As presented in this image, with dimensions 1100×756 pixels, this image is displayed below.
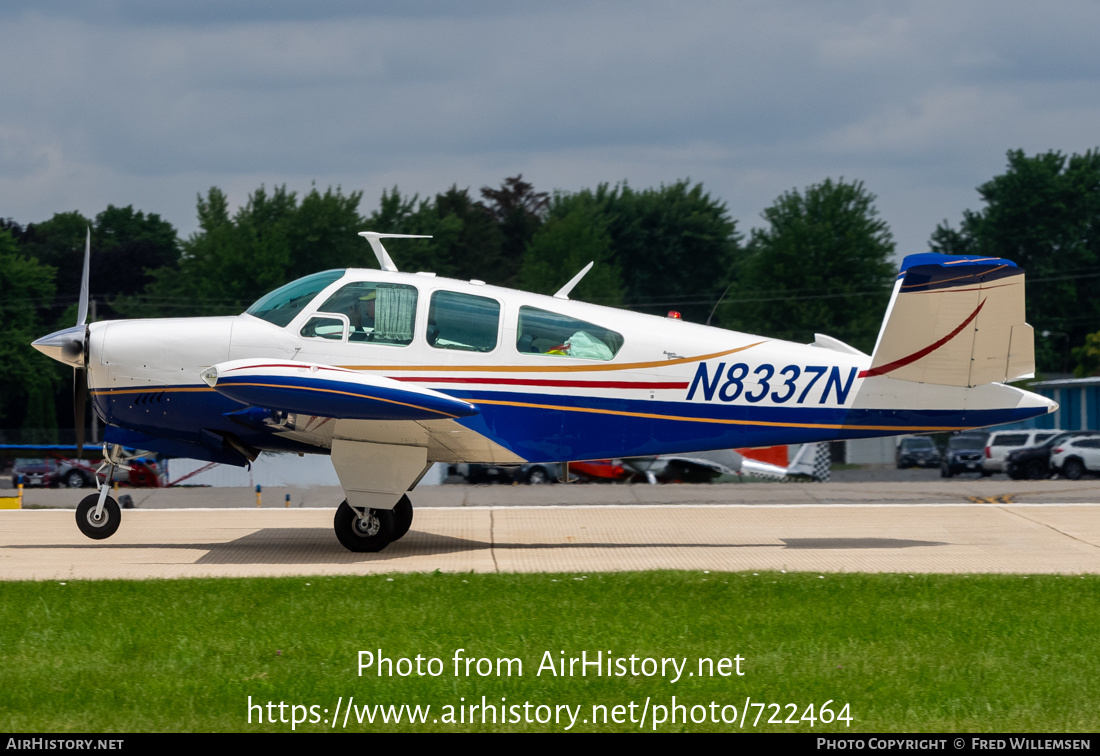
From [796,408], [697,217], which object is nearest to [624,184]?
[697,217]

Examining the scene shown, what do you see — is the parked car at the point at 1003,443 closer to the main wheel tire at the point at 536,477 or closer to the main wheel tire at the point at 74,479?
the main wheel tire at the point at 536,477

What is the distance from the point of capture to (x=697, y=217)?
75.5m

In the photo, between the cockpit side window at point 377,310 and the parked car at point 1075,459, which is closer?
the cockpit side window at point 377,310

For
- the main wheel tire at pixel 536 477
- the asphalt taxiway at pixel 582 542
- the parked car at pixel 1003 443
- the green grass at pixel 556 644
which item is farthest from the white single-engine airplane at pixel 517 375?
the parked car at pixel 1003 443

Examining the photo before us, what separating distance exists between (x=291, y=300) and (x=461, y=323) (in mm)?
1555

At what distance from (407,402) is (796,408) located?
3712mm

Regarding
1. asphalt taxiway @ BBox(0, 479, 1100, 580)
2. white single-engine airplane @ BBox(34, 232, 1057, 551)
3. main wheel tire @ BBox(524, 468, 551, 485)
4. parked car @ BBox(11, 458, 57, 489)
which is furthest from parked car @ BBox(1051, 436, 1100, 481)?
parked car @ BBox(11, 458, 57, 489)

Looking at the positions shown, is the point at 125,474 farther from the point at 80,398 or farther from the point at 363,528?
the point at 363,528

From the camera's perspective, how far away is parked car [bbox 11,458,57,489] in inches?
1390

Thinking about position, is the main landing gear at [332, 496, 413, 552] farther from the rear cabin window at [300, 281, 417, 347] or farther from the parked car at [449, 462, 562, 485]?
the parked car at [449, 462, 562, 485]

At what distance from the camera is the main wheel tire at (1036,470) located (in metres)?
32.1

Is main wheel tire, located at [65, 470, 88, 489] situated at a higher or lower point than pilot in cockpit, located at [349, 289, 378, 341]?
lower

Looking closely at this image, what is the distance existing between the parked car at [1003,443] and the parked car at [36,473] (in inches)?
1169

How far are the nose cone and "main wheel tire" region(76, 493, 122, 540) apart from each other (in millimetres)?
1409
